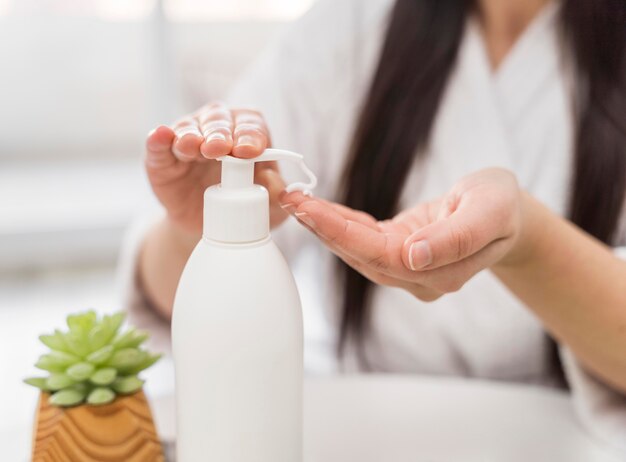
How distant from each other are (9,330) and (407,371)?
1176mm

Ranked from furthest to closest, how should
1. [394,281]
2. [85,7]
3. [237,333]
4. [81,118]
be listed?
[81,118]
[85,7]
[394,281]
[237,333]

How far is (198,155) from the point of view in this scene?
534mm

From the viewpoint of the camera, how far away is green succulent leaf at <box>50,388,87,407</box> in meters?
0.50

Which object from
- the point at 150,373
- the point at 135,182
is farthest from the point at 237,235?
the point at 135,182

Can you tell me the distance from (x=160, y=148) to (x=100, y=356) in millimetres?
154

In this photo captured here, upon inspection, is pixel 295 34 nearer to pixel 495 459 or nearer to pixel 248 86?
pixel 248 86

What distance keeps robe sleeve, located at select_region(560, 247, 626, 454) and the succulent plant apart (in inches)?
14.8

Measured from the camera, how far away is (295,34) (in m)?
0.92

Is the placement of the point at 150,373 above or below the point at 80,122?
below

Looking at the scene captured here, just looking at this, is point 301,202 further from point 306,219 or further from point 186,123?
point 186,123

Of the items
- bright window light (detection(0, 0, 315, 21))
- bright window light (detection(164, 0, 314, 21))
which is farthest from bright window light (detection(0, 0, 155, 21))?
bright window light (detection(164, 0, 314, 21))

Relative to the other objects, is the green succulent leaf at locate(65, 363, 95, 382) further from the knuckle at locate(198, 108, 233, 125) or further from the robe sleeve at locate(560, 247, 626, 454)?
the robe sleeve at locate(560, 247, 626, 454)

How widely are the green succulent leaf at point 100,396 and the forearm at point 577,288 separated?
33 cm

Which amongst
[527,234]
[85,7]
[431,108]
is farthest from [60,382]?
[85,7]
